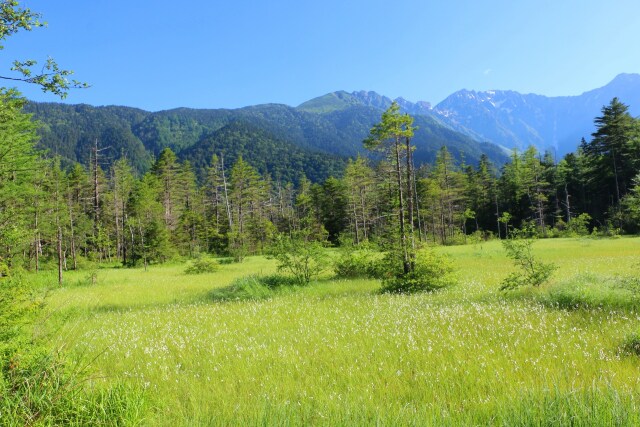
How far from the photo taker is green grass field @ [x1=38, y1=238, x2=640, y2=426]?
338cm

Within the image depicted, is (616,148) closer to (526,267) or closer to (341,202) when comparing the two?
(341,202)

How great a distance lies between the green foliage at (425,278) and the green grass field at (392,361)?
3193 millimetres

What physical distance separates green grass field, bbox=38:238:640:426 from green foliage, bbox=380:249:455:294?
10.5 ft

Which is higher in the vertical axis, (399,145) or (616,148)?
(616,148)

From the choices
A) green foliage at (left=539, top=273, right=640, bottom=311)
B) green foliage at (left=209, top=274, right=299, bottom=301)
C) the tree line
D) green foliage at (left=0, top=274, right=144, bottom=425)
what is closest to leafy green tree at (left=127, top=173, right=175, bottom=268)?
the tree line

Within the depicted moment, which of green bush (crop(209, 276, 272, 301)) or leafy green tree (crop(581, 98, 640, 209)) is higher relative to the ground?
leafy green tree (crop(581, 98, 640, 209))

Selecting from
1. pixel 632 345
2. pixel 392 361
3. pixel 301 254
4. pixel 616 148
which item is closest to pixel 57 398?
pixel 392 361

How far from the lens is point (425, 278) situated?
13336mm

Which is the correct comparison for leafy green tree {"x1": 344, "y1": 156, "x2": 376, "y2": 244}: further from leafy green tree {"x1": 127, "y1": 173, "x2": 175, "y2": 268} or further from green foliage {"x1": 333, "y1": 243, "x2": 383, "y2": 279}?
green foliage {"x1": 333, "y1": 243, "x2": 383, "y2": 279}

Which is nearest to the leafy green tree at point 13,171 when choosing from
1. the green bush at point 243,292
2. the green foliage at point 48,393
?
the green foliage at point 48,393

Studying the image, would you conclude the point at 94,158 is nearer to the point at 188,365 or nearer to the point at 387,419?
the point at 188,365

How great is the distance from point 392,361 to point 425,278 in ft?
28.1

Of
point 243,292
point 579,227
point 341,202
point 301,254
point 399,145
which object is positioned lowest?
point 243,292

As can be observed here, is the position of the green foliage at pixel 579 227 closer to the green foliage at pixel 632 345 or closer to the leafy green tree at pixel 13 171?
the green foliage at pixel 632 345
